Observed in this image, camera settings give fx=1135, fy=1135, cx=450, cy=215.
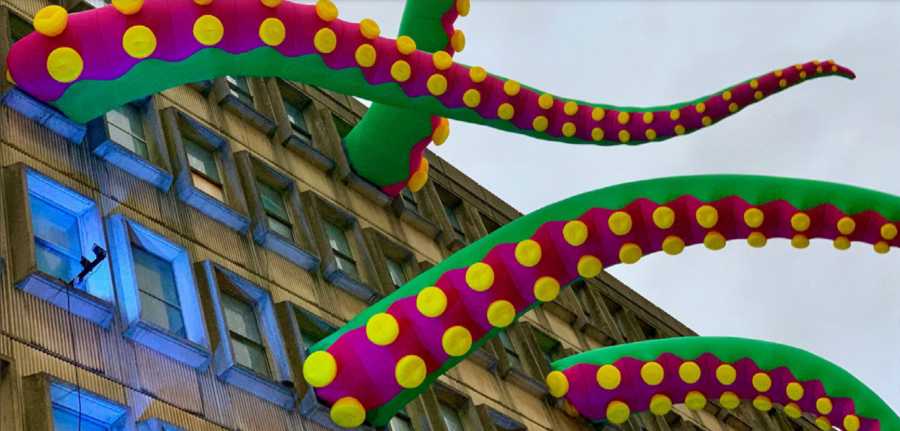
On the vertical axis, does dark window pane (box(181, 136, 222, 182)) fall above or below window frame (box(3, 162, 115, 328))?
above

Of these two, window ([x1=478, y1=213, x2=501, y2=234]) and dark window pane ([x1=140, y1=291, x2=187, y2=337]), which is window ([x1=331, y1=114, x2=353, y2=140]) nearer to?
window ([x1=478, y1=213, x2=501, y2=234])

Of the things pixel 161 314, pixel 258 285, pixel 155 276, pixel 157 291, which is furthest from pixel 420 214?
pixel 161 314

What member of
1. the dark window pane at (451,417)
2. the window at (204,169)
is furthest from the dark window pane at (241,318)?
the dark window pane at (451,417)

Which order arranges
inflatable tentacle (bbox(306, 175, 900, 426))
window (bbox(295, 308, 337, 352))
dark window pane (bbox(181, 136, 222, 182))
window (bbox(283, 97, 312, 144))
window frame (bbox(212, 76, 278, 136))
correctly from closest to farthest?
inflatable tentacle (bbox(306, 175, 900, 426)), window (bbox(295, 308, 337, 352)), dark window pane (bbox(181, 136, 222, 182)), window frame (bbox(212, 76, 278, 136)), window (bbox(283, 97, 312, 144))

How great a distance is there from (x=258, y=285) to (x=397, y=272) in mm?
4297

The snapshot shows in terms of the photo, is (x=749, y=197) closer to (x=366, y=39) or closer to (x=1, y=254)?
(x=366, y=39)

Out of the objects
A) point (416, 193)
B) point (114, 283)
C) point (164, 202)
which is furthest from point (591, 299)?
point (114, 283)

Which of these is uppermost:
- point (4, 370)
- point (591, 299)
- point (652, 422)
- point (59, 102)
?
point (591, 299)

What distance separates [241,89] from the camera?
1673 centimetres

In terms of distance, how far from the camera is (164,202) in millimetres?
12469

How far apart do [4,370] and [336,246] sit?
7.20 metres

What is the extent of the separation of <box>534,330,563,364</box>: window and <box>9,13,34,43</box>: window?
1013 centimetres

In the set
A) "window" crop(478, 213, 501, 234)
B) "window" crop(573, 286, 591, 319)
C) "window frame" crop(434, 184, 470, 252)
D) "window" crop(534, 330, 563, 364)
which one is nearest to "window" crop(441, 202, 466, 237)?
"window frame" crop(434, 184, 470, 252)

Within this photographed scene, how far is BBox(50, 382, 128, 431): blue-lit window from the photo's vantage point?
9320 mm
